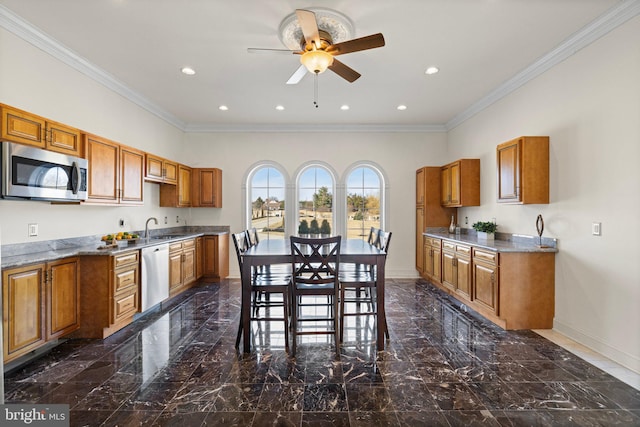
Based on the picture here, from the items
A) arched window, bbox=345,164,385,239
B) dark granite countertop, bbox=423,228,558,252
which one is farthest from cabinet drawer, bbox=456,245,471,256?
arched window, bbox=345,164,385,239

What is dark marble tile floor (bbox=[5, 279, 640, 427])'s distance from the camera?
6.88 feet

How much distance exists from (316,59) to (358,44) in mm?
374

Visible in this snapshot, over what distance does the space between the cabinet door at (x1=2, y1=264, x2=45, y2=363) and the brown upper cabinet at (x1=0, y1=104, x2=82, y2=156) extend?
1.06 metres

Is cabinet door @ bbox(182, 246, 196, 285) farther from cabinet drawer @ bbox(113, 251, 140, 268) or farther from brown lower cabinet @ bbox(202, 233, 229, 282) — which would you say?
cabinet drawer @ bbox(113, 251, 140, 268)

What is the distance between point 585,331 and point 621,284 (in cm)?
61

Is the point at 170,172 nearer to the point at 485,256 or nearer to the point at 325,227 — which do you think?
the point at 325,227

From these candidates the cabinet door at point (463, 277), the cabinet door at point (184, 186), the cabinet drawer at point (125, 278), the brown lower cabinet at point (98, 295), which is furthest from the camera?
the cabinet door at point (184, 186)

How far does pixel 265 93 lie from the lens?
4590 mm

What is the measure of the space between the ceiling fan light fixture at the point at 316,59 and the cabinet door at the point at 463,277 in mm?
2955

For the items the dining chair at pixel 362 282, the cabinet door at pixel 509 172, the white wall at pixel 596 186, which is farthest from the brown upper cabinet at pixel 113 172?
the white wall at pixel 596 186

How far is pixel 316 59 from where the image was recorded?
9.18 ft

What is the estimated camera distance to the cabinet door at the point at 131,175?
3.96m

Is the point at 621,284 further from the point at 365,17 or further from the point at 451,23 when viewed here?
the point at 365,17

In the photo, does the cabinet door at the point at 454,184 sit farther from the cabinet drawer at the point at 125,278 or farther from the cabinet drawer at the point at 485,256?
the cabinet drawer at the point at 125,278
